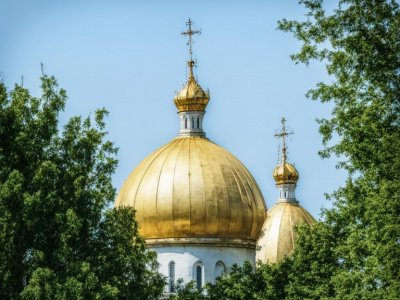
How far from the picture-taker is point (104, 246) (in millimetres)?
39250

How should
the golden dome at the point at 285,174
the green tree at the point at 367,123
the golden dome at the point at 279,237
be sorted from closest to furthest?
the green tree at the point at 367,123
the golden dome at the point at 279,237
the golden dome at the point at 285,174

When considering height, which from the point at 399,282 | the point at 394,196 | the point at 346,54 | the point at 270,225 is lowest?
the point at 399,282

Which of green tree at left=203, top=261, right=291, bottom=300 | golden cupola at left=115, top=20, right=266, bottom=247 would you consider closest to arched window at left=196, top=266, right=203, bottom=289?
golden cupola at left=115, top=20, right=266, bottom=247

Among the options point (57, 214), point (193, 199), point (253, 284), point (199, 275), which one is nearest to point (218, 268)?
point (199, 275)

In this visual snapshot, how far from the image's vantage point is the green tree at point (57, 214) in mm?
37125

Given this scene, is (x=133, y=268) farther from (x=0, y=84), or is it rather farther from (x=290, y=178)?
(x=290, y=178)

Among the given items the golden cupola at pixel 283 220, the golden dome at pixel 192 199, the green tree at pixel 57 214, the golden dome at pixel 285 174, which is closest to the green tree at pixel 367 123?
the green tree at pixel 57 214

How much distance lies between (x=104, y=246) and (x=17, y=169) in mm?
3658

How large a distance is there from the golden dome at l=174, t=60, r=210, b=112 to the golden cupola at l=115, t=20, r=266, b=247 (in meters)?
3.97

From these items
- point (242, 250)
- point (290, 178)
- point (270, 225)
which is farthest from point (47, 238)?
point (290, 178)

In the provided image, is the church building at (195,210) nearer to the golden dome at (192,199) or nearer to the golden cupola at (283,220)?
the golden dome at (192,199)

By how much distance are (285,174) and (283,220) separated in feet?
23.8

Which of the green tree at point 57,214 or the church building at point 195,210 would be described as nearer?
the green tree at point 57,214

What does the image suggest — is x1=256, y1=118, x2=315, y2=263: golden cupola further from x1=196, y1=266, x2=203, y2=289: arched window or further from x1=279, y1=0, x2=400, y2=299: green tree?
x1=279, y1=0, x2=400, y2=299: green tree
